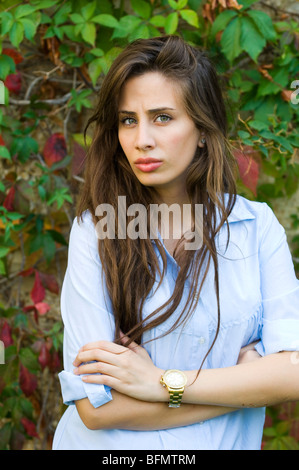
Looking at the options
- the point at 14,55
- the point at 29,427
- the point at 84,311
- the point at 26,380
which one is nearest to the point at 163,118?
the point at 84,311

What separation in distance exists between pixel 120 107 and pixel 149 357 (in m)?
0.62

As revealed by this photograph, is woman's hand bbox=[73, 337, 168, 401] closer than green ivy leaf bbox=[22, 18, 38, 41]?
Yes

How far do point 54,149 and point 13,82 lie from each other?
0.99ft

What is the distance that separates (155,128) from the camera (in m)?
1.40

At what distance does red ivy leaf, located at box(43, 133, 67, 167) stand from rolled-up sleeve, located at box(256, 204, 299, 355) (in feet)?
3.45

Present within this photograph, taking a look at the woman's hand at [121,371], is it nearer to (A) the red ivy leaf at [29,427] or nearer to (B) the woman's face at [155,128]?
(B) the woman's face at [155,128]

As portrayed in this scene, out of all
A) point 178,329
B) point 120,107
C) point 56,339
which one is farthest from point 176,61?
point 56,339

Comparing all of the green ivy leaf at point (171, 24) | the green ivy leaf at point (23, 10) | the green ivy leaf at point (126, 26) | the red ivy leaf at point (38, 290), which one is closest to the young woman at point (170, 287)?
the green ivy leaf at point (171, 24)

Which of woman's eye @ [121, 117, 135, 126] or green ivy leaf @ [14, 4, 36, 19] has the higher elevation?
green ivy leaf @ [14, 4, 36, 19]

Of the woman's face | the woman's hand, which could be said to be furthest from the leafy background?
the woman's hand

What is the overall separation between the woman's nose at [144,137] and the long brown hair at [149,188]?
12 cm

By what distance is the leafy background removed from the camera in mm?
2018

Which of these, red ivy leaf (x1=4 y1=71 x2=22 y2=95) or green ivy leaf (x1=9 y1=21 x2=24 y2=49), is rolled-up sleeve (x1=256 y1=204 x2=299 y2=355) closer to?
green ivy leaf (x1=9 y1=21 x2=24 y2=49)

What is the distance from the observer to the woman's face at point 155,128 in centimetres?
139
